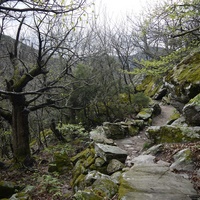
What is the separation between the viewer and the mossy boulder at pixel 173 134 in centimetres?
503

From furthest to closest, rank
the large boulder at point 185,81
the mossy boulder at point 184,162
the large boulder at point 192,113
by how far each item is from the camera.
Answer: the large boulder at point 185,81 < the large boulder at point 192,113 < the mossy boulder at point 184,162

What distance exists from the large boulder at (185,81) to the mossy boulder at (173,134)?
1671 mm

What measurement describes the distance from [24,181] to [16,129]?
2085mm

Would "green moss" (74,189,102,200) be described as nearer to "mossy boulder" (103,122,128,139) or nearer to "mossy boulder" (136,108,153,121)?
"mossy boulder" (103,122,128,139)

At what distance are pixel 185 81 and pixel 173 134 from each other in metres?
2.24

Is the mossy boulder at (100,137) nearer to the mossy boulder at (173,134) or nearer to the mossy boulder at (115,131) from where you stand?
the mossy boulder at (115,131)

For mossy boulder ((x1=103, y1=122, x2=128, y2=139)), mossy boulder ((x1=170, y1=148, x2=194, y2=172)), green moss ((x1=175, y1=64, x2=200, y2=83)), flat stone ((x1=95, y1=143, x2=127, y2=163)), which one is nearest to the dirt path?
flat stone ((x1=95, y1=143, x2=127, y2=163))

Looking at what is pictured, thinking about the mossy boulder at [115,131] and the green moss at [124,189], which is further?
the mossy boulder at [115,131]

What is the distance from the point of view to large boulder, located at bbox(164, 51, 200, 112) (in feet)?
21.2

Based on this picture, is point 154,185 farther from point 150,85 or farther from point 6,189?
point 150,85

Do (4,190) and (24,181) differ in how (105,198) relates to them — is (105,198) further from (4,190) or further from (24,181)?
(24,181)

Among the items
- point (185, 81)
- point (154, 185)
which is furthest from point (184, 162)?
point (185, 81)

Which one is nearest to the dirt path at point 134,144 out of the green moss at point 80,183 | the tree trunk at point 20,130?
the green moss at point 80,183

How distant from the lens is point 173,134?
17.8 feet
